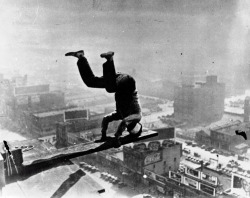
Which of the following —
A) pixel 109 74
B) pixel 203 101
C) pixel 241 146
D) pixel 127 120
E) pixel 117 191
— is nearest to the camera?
pixel 109 74

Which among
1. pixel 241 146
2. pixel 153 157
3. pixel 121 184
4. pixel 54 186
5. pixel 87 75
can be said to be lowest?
pixel 121 184

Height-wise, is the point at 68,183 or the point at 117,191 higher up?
the point at 68,183

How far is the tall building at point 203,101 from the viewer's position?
55859 mm

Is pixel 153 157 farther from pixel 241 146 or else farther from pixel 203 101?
pixel 203 101

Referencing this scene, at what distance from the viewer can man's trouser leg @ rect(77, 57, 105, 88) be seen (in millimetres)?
5797

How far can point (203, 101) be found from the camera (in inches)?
2222

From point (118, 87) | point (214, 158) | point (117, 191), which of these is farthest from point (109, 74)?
point (214, 158)

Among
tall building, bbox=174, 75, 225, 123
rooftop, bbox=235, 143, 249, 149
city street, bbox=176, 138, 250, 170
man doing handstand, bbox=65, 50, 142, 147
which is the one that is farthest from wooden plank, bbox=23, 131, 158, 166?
tall building, bbox=174, 75, 225, 123

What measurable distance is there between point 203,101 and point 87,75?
176 ft

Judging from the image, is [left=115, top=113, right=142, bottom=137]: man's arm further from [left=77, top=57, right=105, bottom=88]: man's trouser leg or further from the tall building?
the tall building

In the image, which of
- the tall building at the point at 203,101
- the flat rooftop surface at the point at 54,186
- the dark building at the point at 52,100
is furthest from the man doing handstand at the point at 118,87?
the dark building at the point at 52,100

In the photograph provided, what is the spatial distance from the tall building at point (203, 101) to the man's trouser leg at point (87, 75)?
2063 inches

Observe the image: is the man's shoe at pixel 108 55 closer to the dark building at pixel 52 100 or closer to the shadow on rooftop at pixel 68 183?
the shadow on rooftop at pixel 68 183

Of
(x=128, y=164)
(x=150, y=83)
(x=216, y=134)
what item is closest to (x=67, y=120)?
(x=128, y=164)
